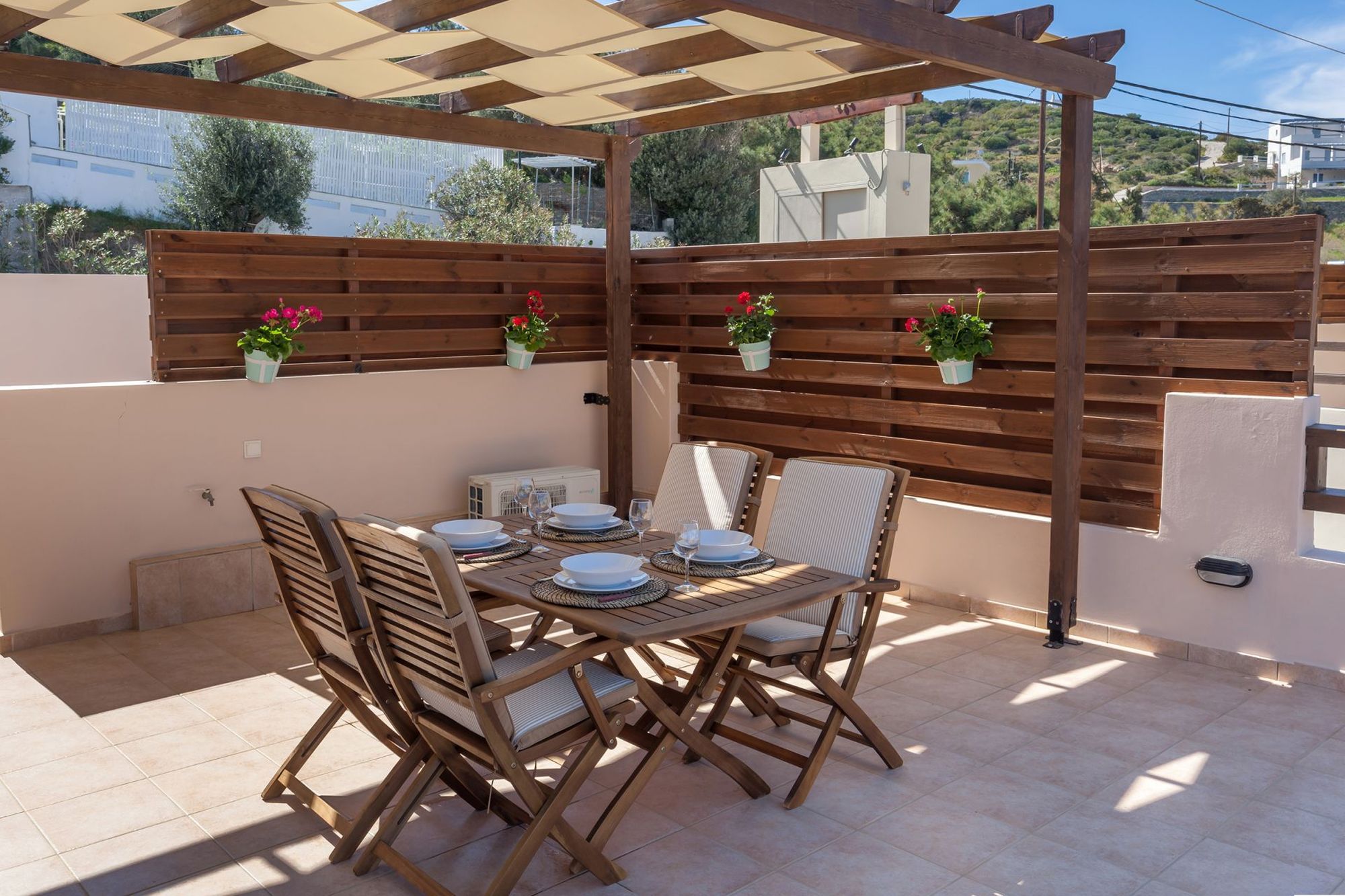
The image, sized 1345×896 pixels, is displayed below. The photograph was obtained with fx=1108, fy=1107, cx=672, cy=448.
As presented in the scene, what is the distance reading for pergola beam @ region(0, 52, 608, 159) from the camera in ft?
15.9

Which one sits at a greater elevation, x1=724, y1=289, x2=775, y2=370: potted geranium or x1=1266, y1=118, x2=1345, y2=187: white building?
x1=1266, y1=118, x2=1345, y2=187: white building

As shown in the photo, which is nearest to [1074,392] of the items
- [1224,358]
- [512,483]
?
[1224,358]

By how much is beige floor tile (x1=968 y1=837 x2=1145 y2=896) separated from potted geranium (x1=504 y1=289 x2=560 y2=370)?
178 inches

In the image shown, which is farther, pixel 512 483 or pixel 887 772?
pixel 512 483

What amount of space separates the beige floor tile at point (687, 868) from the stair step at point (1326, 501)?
307 centimetres

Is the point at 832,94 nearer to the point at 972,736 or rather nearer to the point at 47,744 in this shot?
the point at 972,736

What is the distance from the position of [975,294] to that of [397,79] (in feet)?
10.2

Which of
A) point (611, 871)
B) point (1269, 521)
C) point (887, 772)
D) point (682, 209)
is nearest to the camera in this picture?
point (611, 871)

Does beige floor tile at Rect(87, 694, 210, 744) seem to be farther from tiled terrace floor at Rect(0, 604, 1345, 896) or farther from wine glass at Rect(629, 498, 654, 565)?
wine glass at Rect(629, 498, 654, 565)

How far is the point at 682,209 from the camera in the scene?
2219 centimetres

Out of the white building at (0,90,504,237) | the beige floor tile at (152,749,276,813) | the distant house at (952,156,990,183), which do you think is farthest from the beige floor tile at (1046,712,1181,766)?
the distant house at (952,156,990,183)

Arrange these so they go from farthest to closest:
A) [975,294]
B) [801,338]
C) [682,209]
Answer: [682,209] < [801,338] < [975,294]

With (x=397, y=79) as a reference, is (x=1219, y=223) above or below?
below

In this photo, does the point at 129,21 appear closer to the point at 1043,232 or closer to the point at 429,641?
the point at 429,641
